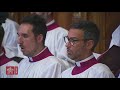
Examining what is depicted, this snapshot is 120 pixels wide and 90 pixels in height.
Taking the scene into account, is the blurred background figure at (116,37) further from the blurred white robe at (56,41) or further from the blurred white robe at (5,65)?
the blurred white robe at (5,65)

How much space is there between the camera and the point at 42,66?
3512 millimetres

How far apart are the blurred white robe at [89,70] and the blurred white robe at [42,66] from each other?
90mm

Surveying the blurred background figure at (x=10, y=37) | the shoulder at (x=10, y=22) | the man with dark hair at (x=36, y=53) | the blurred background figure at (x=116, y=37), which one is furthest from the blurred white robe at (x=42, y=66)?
the blurred background figure at (x=116, y=37)

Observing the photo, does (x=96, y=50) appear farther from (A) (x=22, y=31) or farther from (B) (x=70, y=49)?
(A) (x=22, y=31)

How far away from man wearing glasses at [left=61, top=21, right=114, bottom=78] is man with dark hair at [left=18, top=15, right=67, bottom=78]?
0.45 ft

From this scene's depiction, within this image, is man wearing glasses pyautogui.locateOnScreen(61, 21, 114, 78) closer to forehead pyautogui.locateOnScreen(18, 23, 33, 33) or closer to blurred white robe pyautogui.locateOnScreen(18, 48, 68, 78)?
blurred white robe pyautogui.locateOnScreen(18, 48, 68, 78)

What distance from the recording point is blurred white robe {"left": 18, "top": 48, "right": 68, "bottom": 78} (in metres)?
3.49

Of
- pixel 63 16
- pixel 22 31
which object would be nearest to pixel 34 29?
pixel 22 31

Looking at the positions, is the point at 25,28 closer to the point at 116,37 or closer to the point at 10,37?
the point at 10,37

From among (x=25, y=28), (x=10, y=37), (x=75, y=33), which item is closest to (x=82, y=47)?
(x=75, y=33)

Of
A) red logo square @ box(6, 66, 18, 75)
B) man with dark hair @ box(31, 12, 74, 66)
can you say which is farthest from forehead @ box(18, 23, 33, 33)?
red logo square @ box(6, 66, 18, 75)

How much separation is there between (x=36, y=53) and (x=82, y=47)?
0.52 m

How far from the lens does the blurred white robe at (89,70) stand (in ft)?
11.3
